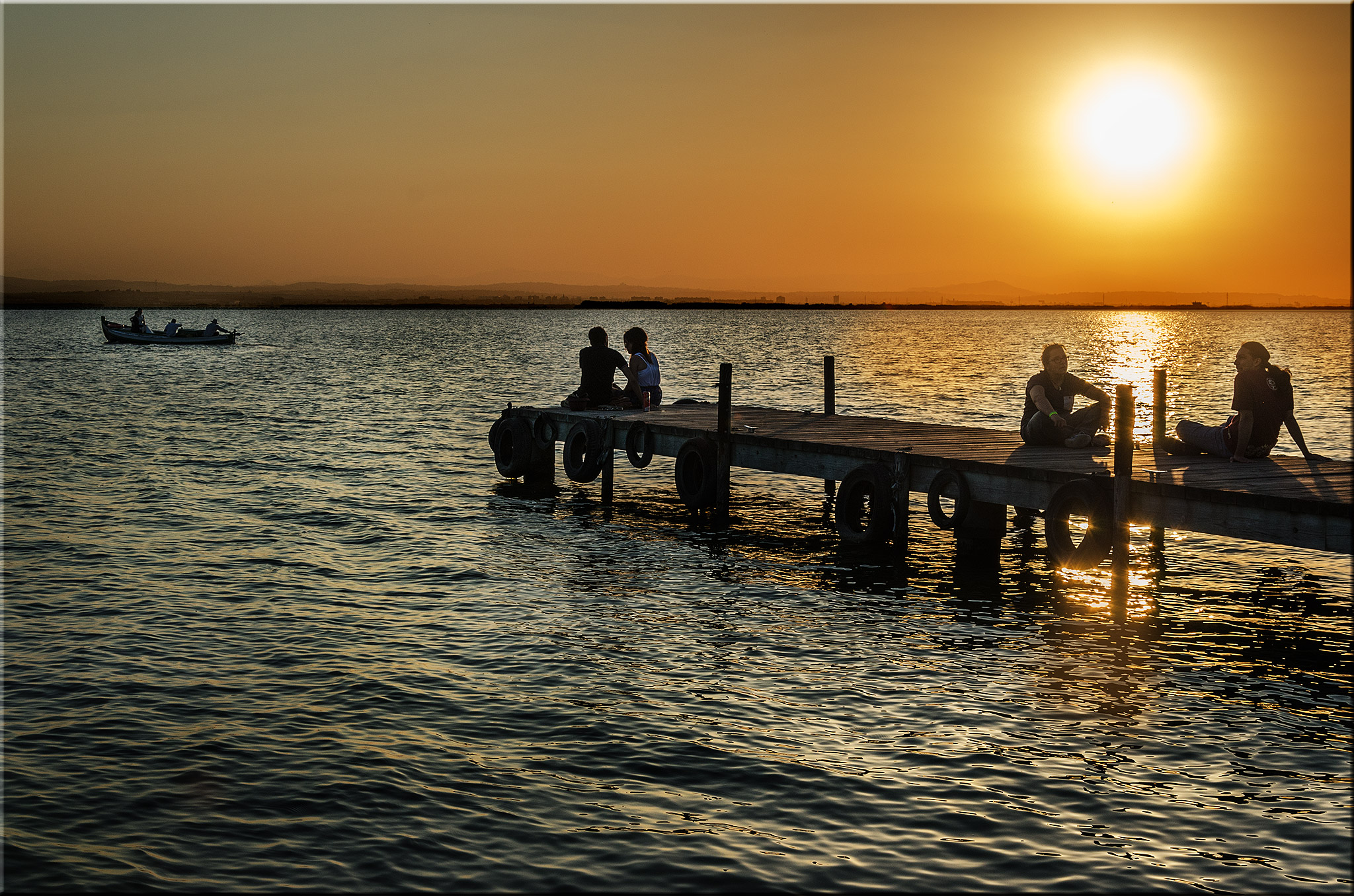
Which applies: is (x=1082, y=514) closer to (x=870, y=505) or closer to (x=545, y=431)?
(x=870, y=505)

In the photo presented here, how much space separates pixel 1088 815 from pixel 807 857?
2.11 meters

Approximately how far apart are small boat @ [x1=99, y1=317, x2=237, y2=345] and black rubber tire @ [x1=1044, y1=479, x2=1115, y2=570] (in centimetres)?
8991

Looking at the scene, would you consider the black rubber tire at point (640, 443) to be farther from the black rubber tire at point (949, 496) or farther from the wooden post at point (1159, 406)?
the wooden post at point (1159, 406)

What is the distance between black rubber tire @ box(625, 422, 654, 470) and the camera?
2095 centimetres

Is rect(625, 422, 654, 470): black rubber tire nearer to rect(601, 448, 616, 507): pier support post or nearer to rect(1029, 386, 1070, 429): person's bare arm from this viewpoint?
rect(601, 448, 616, 507): pier support post

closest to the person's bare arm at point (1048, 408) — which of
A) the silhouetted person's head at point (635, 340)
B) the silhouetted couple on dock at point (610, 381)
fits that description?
the silhouetted person's head at point (635, 340)

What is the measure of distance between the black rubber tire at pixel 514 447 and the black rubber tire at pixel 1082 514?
1258 centimetres

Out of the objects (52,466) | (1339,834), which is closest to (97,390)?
(52,466)

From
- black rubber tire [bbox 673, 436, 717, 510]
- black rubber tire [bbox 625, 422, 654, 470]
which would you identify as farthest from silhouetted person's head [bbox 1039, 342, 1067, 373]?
black rubber tire [bbox 625, 422, 654, 470]

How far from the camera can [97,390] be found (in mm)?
54438

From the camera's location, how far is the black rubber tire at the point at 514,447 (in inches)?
959

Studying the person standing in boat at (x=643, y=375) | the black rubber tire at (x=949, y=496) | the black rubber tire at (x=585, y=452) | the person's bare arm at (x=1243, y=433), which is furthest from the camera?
the person standing in boat at (x=643, y=375)

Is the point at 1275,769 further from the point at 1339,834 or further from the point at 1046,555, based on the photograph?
the point at 1046,555

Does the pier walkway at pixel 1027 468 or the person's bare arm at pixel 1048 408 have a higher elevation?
the person's bare arm at pixel 1048 408
